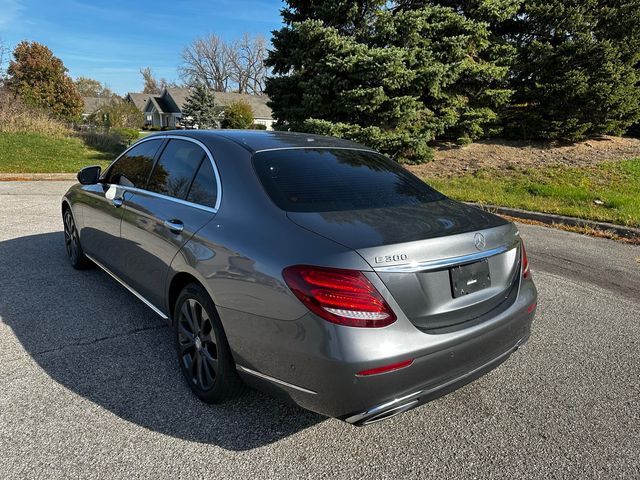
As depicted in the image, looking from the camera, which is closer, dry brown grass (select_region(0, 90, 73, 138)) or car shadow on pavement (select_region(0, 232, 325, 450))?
car shadow on pavement (select_region(0, 232, 325, 450))

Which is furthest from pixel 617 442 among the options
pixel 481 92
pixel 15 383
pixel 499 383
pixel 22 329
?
pixel 481 92

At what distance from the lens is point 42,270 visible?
4875mm

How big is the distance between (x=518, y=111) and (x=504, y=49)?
6.47 ft

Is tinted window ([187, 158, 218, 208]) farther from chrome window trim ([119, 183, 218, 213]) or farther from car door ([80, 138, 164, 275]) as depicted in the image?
car door ([80, 138, 164, 275])

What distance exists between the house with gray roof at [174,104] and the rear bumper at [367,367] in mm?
53505

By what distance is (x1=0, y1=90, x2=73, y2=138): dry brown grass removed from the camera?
19.1m

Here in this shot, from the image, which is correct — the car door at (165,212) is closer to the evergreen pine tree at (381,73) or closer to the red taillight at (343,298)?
the red taillight at (343,298)

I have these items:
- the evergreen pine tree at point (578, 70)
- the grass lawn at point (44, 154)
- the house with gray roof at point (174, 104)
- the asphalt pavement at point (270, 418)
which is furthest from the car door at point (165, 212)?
the house with gray roof at point (174, 104)

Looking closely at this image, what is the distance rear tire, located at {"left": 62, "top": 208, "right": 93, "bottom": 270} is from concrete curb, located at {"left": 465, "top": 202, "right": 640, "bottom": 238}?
23.0 ft

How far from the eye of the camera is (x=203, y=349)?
2.62 meters

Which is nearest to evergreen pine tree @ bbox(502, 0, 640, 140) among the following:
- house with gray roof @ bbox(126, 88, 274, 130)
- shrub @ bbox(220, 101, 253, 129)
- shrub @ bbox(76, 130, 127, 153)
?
shrub @ bbox(76, 130, 127, 153)

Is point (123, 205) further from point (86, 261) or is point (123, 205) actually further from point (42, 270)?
point (42, 270)

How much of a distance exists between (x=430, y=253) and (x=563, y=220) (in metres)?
6.76

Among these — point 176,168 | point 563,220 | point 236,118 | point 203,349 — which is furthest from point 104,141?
point 236,118
